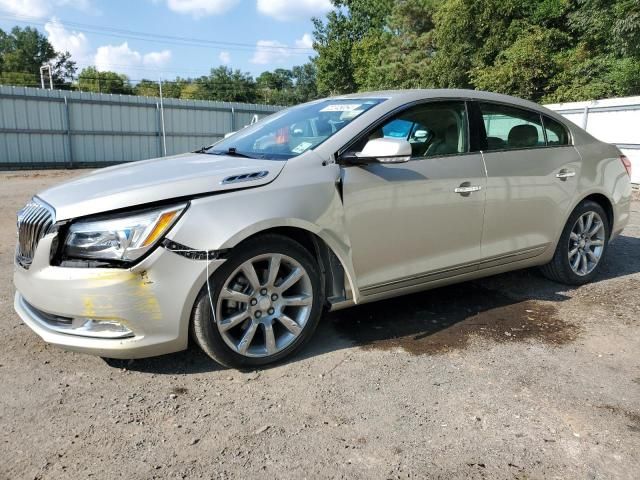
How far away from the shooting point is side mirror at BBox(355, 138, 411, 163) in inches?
121

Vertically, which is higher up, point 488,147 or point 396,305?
point 488,147

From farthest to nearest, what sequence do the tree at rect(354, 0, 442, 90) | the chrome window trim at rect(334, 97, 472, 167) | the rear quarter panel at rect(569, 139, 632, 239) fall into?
the tree at rect(354, 0, 442, 90), the rear quarter panel at rect(569, 139, 632, 239), the chrome window trim at rect(334, 97, 472, 167)

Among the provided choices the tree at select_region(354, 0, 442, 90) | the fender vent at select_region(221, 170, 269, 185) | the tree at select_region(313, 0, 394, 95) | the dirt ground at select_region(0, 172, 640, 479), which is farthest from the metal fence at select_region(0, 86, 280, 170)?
the tree at select_region(313, 0, 394, 95)

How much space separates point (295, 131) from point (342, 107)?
1.23ft

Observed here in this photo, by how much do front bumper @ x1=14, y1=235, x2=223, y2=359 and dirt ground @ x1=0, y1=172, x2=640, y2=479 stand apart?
0.89ft

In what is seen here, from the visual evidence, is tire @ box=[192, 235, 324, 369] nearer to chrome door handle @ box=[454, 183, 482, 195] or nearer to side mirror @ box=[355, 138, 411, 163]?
side mirror @ box=[355, 138, 411, 163]

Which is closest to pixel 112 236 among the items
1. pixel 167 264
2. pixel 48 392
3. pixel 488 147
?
pixel 167 264

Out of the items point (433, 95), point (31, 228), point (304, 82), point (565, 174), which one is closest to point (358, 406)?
point (31, 228)

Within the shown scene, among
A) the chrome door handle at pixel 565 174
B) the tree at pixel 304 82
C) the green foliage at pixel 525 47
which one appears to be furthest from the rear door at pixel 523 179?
the tree at pixel 304 82

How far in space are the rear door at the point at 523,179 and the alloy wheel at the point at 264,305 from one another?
62.0 inches

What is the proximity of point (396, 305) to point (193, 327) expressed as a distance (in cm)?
185

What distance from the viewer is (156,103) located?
65.9 ft

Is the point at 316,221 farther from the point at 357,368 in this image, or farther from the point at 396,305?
the point at 396,305

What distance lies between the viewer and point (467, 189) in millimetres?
3664
